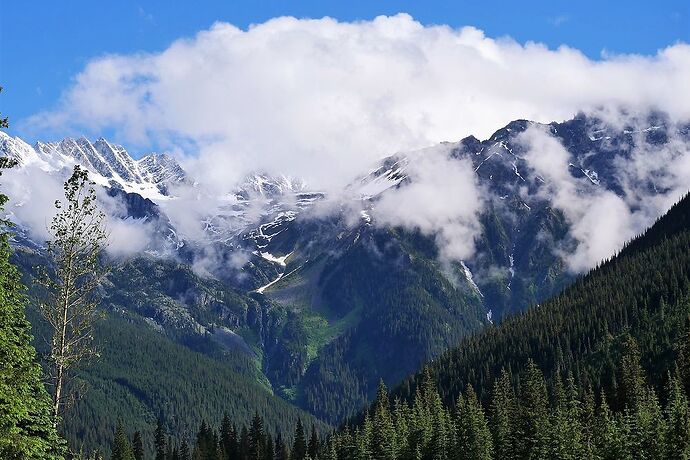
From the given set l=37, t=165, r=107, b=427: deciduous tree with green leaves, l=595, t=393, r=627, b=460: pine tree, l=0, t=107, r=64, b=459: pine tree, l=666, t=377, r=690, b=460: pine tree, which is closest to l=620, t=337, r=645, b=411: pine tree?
l=595, t=393, r=627, b=460: pine tree

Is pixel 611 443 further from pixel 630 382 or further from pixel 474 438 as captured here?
pixel 630 382

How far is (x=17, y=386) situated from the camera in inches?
1762

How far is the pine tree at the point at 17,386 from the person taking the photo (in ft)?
142

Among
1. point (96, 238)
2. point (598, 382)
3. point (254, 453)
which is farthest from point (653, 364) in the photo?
point (96, 238)

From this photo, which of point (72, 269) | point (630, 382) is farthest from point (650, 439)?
point (72, 269)

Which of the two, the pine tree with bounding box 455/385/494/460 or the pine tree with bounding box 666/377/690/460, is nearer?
the pine tree with bounding box 666/377/690/460

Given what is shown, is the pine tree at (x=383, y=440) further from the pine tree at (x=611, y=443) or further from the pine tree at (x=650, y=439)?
the pine tree at (x=650, y=439)

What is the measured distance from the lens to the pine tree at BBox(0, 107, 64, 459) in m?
43.2

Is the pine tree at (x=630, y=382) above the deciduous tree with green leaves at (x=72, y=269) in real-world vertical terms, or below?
above

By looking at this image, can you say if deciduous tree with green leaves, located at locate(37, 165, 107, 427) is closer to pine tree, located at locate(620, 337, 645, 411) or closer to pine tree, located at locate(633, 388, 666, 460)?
pine tree, located at locate(633, 388, 666, 460)

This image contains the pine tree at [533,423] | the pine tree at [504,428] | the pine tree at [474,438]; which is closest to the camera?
the pine tree at [533,423]

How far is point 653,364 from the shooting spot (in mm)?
187000

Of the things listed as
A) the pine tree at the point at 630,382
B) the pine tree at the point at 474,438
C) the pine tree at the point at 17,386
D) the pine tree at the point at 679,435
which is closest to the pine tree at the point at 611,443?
the pine tree at the point at 679,435

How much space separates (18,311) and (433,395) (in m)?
153
